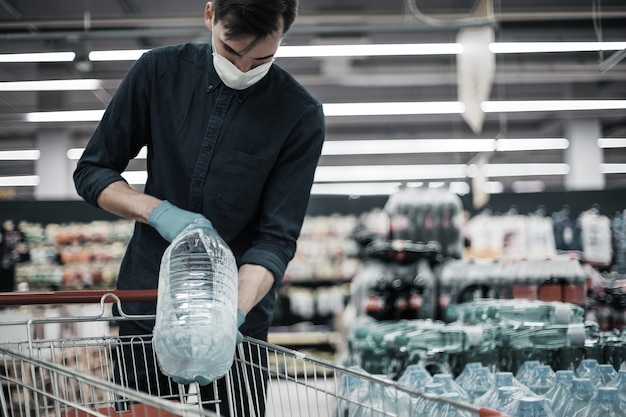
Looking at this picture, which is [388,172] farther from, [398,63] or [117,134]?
[117,134]

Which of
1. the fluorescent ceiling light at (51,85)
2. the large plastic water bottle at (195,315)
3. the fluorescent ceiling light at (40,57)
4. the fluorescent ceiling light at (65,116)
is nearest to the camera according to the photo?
the large plastic water bottle at (195,315)

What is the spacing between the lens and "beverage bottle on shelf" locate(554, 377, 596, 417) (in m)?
1.76

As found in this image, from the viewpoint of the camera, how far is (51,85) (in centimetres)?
885

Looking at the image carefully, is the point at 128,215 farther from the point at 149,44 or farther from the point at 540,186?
the point at 540,186


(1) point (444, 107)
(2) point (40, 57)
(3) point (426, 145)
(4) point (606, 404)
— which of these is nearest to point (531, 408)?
(4) point (606, 404)

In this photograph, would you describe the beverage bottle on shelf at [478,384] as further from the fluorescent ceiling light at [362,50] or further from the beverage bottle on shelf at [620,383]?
the fluorescent ceiling light at [362,50]

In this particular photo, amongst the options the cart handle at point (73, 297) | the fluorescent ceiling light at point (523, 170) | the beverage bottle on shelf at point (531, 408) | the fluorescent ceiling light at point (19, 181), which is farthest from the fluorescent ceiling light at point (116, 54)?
the fluorescent ceiling light at point (523, 170)

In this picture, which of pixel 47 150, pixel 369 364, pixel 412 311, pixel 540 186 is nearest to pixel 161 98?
pixel 369 364

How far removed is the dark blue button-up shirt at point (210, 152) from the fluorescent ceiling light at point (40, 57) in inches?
203

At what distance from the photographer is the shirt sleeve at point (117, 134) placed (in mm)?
1822

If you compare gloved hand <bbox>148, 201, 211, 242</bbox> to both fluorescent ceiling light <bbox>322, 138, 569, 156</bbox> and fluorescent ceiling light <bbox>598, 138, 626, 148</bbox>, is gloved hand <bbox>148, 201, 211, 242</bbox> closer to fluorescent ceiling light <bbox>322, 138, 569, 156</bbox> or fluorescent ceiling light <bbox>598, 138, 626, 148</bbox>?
fluorescent ceiling light <bbox>322, 138, 569, 156</bbox>

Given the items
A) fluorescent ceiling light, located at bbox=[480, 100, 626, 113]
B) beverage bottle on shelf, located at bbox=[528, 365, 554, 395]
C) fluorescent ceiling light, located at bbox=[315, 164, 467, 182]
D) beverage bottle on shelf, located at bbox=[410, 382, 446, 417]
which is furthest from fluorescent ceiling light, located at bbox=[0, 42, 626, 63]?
fluorescent ceiling light, located at bbox=[315, 164, 467, 182]

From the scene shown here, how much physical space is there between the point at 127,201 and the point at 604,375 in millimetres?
1394

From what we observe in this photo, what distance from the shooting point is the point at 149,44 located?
975cm
